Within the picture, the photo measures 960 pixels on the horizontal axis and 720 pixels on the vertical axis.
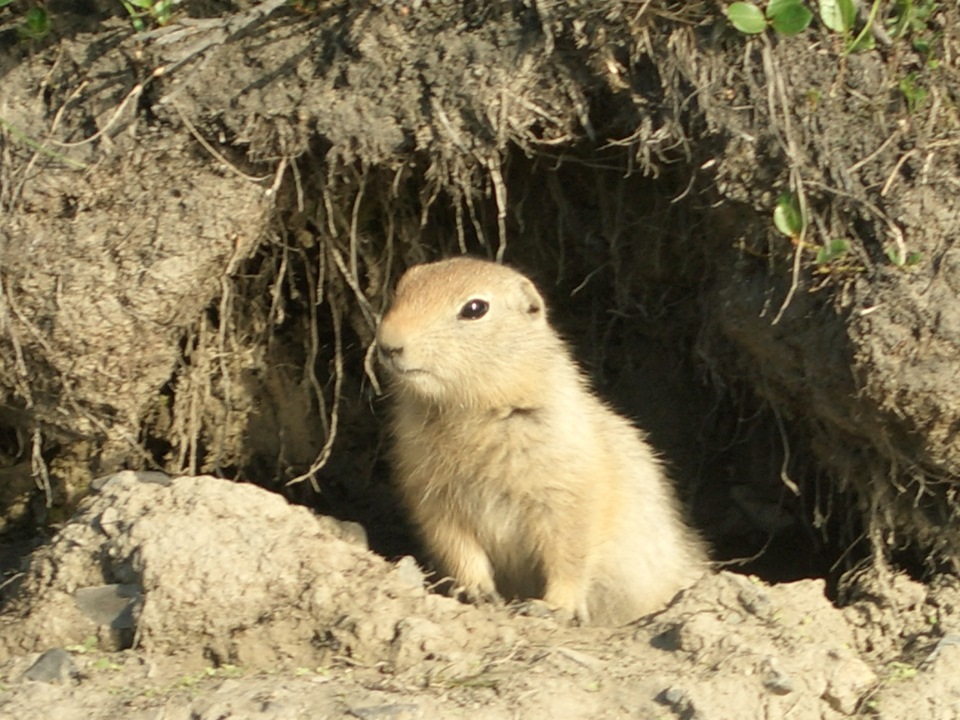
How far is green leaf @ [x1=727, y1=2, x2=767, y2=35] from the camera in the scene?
5.92 metres

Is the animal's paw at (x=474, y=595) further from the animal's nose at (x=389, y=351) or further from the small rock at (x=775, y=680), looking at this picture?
the small rock at (x=775, y=680)

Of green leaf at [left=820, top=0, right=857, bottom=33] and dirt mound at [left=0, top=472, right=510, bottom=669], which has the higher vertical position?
green leaf at [left=820, top=0, right=857, bottom=33]

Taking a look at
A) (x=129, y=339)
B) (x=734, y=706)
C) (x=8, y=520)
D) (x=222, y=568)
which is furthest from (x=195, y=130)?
(x=734, y=706)

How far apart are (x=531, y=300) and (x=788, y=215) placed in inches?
50.1

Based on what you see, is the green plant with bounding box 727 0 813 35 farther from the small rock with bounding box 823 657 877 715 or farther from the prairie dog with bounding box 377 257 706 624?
the small rock with bounding box 823 657 877 715

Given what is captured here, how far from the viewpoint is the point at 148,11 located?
6.14 m

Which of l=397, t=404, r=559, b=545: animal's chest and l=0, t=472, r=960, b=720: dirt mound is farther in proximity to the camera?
l=397, t=404, r=559, b=545: animal's chest

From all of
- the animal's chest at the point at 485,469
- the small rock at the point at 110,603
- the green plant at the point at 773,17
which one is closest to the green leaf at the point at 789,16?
the green plant at the point at 773,17

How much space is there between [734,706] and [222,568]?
2.04 m

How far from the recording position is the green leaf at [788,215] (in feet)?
19.8

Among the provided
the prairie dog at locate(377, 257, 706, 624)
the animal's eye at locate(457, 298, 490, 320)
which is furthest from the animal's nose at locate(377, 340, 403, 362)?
the animal's eye at locate(457, 298, 490, 320)

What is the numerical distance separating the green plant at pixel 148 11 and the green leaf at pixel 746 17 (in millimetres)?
2446

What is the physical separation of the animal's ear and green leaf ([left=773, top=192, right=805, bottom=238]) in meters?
1.20

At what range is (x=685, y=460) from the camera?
8344 mm
